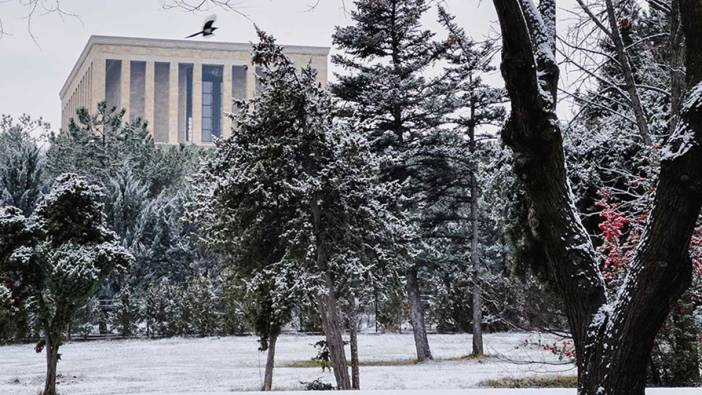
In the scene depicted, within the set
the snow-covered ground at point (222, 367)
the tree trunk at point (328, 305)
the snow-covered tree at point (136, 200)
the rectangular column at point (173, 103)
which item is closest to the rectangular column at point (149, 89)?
the rectangular column at point (173, 103)

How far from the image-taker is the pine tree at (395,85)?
75.0 ft

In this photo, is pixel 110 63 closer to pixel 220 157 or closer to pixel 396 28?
pixel 396 28

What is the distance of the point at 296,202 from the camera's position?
1257 cm

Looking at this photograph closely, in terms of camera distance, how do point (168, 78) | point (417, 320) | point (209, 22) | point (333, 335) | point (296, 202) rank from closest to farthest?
point (209, 22)
point (333, 335)
point (296, 202)
point (417, 320)
point (168, 78)

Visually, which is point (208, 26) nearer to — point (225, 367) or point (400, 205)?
point (225, 367)

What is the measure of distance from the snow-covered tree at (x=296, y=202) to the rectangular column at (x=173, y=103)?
59.0 m

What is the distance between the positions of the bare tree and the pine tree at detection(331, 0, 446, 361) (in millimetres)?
18606

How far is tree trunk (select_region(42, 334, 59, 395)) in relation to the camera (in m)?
12.8

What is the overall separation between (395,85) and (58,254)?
40.8 feet

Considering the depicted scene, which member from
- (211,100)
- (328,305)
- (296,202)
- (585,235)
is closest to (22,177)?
(296,202)

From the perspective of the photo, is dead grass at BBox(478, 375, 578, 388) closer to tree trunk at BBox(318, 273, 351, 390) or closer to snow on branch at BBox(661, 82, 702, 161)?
tree trunk at BBox(318, 273, 351, 390)

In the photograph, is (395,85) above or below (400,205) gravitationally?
above

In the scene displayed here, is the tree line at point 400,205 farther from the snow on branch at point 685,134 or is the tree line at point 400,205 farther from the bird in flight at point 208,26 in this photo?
the bird in flight at point 208,26

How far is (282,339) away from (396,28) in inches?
502
